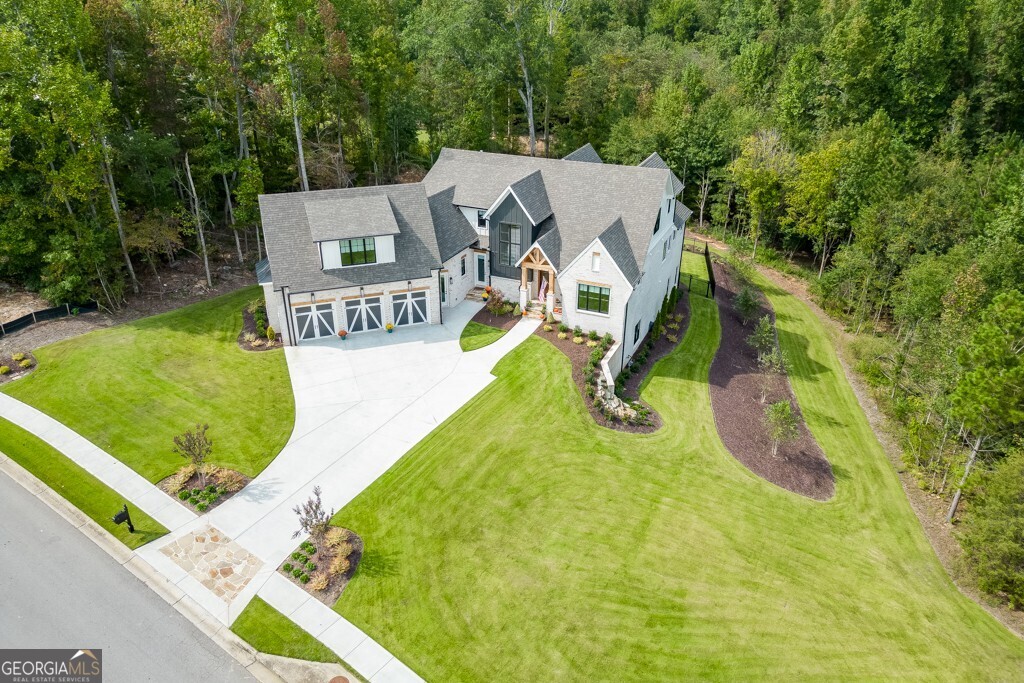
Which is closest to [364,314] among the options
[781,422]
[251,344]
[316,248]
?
[316,248]

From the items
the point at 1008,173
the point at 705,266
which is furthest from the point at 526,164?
the point at 1008,173

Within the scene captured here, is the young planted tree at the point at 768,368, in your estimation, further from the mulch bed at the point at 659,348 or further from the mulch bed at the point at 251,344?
the mulch bed at the point at 251,344

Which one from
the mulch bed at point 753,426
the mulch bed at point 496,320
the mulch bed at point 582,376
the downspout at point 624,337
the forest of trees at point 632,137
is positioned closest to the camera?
the mulch bed at point 753,426

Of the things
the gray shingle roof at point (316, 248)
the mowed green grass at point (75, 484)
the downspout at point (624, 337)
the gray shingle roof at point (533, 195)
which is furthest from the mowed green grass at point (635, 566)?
the gray shingle roof at point (533, 195)

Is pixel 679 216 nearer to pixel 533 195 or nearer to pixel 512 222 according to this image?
pixel 533 195

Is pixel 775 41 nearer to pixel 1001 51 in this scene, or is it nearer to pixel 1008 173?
pixel 1001 51
